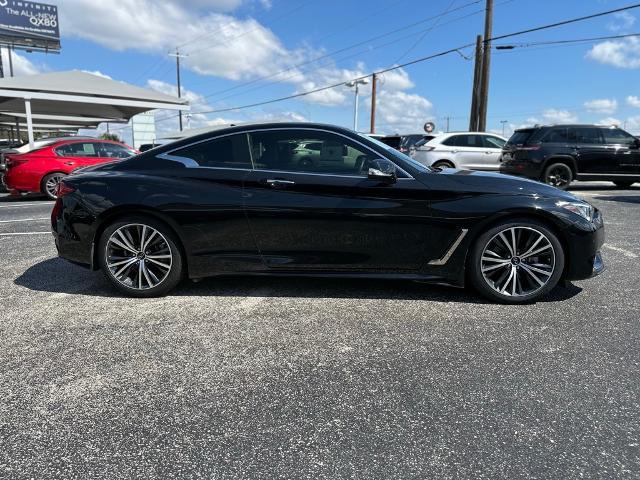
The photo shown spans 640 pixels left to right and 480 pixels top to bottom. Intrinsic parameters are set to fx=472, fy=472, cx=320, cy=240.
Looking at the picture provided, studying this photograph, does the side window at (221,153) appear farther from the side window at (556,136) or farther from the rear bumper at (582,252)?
the side window at (556,136)

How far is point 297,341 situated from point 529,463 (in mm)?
1561

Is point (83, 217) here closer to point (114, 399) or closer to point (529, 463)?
point (114, 399)

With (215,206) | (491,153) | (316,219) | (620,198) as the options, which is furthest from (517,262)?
(491,153)

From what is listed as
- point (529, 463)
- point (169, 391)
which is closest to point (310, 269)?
point (169, 391)

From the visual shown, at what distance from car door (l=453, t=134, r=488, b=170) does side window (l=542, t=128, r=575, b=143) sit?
7.34 feet

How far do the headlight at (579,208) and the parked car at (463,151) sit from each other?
31.0 feet

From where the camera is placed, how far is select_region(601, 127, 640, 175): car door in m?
11.9

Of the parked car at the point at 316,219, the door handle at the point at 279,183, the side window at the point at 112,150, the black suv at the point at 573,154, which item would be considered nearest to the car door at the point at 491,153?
the black suv at the point at 573,154

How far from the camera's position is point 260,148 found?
3945mm

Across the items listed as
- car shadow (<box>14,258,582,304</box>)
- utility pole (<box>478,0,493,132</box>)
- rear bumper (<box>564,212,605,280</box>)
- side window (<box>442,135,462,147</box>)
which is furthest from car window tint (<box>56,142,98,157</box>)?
utility pole (<box>478,0,493,132</box>)

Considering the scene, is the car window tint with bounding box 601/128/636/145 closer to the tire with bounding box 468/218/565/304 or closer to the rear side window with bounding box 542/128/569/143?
the rear side window with bounding box 542/128/569/143

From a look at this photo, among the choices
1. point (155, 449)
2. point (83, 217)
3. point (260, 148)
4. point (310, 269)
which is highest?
point (260, 148)

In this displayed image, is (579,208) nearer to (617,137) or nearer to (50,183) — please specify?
(617,137)

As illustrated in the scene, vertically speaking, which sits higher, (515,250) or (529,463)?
(515,250)
